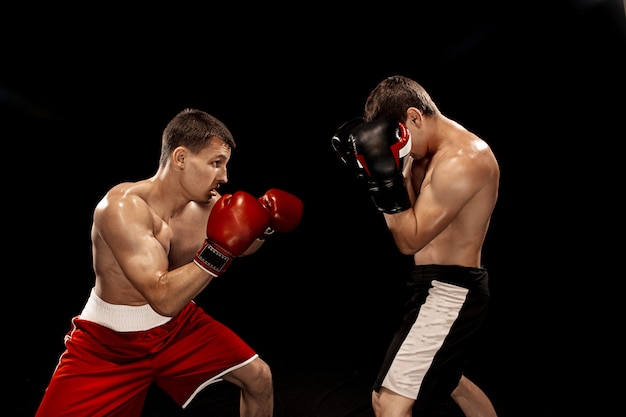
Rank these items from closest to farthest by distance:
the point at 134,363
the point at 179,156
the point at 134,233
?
the point at 134,233 < the point at 134,363 < the point at 179,156

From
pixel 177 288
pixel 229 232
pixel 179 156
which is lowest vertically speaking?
pixel 177 288

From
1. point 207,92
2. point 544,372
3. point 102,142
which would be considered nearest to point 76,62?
point 102,142

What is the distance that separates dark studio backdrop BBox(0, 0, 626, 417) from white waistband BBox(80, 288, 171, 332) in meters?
1.44

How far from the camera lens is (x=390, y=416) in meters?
1.51

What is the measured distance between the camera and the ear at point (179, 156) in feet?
6.07

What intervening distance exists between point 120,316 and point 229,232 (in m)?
0.53

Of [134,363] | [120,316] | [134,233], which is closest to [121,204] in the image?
[134,233]

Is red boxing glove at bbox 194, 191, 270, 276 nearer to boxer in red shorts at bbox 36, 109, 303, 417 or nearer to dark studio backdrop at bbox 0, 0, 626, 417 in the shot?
boxer in red shorts at bbox 36, 109, 303, 417

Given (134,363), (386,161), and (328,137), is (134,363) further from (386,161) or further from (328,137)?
(328,137)

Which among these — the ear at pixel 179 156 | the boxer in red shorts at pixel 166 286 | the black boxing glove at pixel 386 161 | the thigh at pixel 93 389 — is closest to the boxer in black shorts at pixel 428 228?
the black boxing glove at pixel 386 161

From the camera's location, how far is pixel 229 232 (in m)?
1.56

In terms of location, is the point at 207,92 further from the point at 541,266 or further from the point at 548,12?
the point at 541,266

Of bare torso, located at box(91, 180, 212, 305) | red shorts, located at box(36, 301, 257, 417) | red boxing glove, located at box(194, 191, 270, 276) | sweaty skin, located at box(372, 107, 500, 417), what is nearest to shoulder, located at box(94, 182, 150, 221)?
bare torso, located at box(91, 180, 212, 305)

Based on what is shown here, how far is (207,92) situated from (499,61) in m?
2.26
